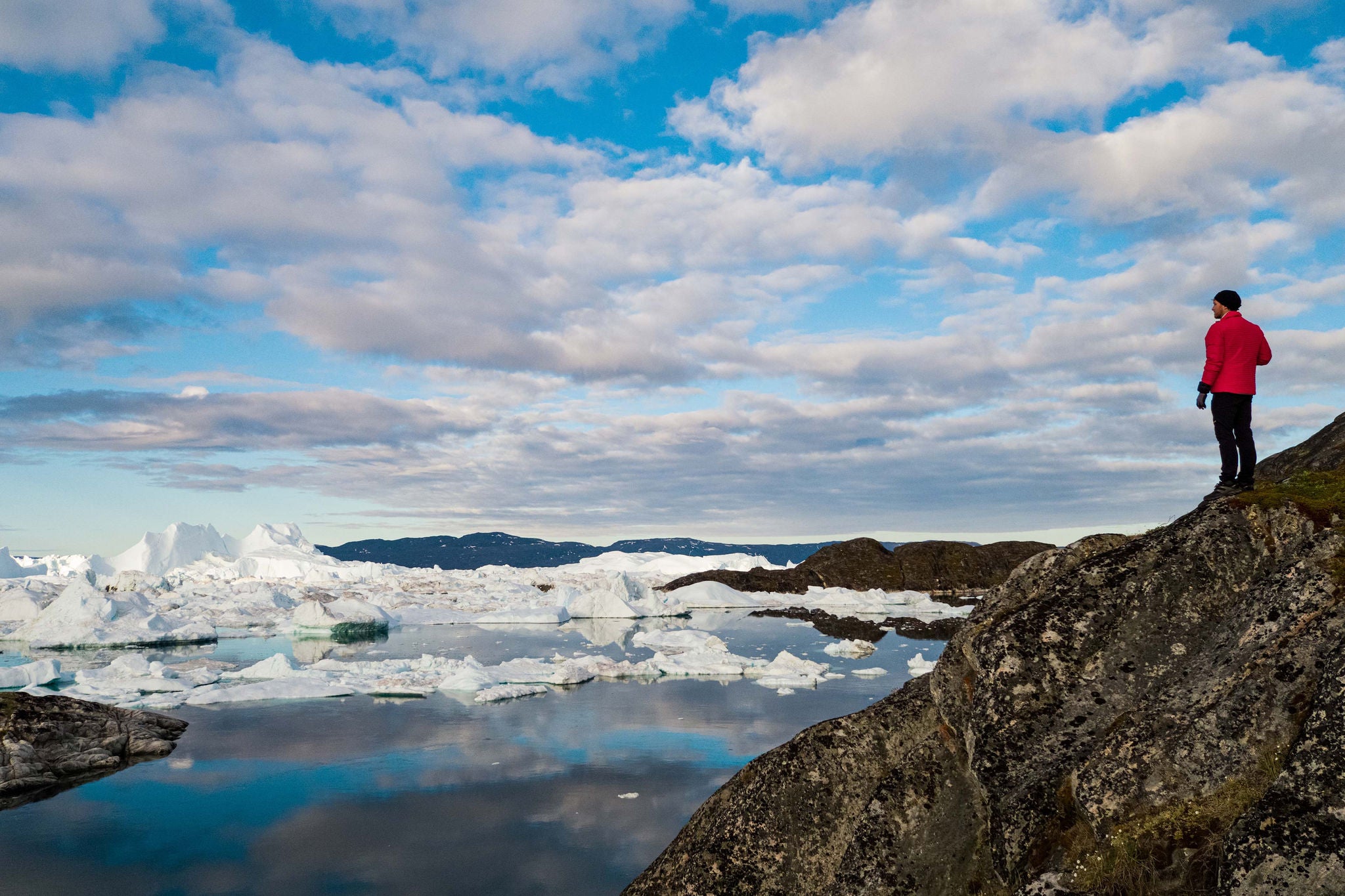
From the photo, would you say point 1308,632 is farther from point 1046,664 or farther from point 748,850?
point 748,850

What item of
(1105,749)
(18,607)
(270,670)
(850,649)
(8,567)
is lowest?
(850,649)

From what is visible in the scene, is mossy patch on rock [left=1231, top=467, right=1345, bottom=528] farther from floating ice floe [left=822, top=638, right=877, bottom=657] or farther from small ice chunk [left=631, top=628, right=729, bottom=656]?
small ice chunk [left=631, top=628, right=729, bottom=656]

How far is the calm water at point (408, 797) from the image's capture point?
1049cm

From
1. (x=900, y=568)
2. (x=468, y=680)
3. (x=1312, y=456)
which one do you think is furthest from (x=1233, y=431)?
(x=900, y=568)

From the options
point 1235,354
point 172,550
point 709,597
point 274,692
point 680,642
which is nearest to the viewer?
point 1235,354

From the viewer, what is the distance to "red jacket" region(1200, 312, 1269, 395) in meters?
7.21

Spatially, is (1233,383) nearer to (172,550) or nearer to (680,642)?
(680,642)

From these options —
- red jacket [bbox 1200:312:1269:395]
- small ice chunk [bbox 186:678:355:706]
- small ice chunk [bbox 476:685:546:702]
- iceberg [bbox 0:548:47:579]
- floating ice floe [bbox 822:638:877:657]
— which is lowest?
floating ice floe [bbox 822:638:877:657]

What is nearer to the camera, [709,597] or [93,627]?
[93,627]

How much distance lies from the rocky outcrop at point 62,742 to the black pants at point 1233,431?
1771 cm

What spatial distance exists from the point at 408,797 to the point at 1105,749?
11.4 metres

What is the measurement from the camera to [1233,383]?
7285 mm

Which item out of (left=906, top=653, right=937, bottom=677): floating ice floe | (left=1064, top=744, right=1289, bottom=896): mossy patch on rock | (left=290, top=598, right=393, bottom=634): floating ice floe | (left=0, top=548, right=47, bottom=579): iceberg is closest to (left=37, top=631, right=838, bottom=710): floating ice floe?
(left=906, top=653, right=937, bottom=677): floating ice floe

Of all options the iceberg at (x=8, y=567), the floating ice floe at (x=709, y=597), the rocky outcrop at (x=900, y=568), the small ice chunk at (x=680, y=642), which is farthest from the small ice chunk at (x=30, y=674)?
the iceberg at (x=8, y=567)
